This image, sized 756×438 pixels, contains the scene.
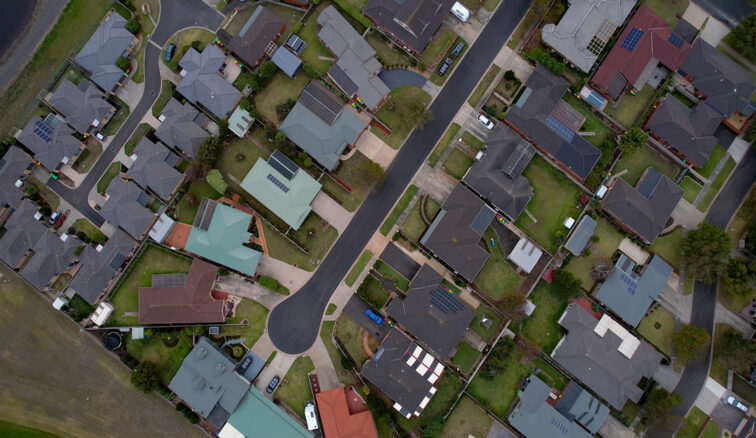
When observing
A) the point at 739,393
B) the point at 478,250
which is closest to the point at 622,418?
the point at 739,393

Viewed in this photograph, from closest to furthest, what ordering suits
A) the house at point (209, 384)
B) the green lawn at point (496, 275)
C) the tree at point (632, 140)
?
the house at point (209, 384)
the tree at point (632, 140)
the green lawn at point (496, 275)

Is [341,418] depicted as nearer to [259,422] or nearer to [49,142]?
[259,422]

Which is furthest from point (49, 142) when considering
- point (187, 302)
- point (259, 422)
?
point (259, 422)

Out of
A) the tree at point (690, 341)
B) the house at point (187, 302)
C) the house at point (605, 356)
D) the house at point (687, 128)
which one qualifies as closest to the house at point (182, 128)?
the house at point (187, 302)

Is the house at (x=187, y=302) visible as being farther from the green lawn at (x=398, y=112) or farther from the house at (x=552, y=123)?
the house at (x=552, y=123)

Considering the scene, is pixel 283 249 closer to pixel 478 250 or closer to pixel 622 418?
pixel 478 250

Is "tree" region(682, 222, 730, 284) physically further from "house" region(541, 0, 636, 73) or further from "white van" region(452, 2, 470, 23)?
"white van" region(452, 2, 470, 23)
